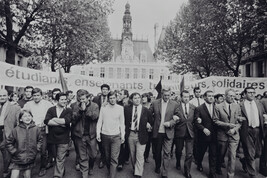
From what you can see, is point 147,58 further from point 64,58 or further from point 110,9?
point 110,9

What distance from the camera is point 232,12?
13.5m

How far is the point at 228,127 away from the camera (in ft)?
15.9

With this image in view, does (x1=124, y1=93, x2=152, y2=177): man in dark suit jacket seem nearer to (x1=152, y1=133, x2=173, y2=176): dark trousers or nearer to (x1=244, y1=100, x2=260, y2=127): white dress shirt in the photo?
(x1=152, y1=133, x2=173, y2=176): dark trousers

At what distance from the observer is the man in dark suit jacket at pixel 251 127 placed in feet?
16.8

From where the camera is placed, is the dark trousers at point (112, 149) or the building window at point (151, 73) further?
the building window at point (151, 73)

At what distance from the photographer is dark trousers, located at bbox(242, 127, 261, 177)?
197 inches

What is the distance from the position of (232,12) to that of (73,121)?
42.6 feet

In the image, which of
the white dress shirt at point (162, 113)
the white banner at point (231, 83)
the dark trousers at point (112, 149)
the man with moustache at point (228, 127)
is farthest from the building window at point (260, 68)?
the dark trousers at point (112, 149)

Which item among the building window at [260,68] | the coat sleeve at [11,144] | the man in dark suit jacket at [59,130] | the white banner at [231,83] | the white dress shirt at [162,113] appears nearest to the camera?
the coat sleeve at [11,144]

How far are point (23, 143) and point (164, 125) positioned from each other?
10.1 ft

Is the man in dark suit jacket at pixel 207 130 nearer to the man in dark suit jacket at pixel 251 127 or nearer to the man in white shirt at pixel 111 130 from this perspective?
the man in dark suit jacket at pixel 251 127

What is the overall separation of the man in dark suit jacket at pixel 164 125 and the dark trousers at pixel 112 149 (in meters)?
0.99

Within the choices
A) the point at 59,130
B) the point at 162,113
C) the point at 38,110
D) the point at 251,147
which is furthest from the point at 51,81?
the point at 251,147

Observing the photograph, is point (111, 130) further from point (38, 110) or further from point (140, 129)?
point (38, 110)
